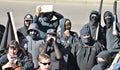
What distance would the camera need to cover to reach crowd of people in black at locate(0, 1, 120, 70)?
37.1 feet

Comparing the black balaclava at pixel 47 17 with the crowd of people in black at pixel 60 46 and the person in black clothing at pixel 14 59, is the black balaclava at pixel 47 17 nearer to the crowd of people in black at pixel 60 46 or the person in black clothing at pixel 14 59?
the crowd of people in black at pixel 60 46

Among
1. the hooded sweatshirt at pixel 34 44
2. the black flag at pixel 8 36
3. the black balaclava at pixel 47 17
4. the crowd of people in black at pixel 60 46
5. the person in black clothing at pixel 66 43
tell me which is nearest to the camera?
the crowd of people in black at pixel 60 46

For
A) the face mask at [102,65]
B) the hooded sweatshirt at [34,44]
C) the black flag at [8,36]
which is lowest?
the face mask at [102,65]

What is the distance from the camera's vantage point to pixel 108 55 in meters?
12.2

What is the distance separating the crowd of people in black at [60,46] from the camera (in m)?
11.3

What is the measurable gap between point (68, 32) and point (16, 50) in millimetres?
2692

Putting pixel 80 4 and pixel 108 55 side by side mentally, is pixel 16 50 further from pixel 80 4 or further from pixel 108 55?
pixel 80 4

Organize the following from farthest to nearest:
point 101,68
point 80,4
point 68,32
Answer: point 80,4 < point 68,32 < point 101,68

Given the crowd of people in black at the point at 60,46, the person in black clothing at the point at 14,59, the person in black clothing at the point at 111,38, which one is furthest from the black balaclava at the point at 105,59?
the person in black clothing at the point at 14,59

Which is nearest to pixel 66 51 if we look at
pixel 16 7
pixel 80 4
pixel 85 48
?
pixel 85 48

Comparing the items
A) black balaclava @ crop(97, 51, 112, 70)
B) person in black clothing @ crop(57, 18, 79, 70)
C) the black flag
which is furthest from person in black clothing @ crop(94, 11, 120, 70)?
the black flag

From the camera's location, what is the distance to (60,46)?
12.7 metres

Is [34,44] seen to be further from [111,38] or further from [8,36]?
[111,38]

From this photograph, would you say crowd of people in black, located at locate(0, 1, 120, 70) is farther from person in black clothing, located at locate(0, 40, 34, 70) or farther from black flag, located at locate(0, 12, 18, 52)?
black flag, located at locate(0, 12, 18, 52)
